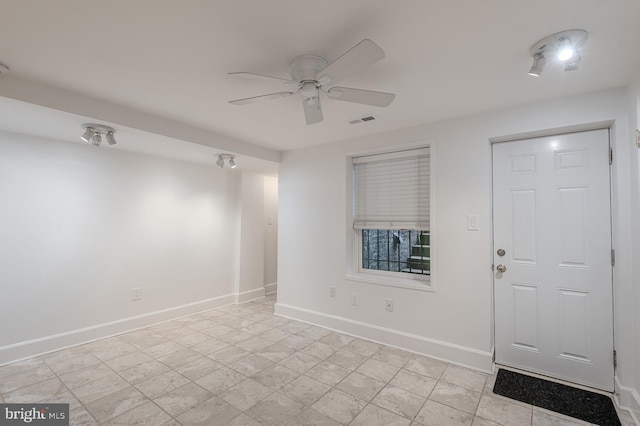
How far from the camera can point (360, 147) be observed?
353 centimetres

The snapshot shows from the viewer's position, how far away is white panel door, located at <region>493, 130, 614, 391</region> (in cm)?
237

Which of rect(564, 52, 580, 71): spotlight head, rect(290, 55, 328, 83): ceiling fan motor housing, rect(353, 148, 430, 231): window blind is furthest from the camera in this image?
rect(353, 148, 430, 231): window blind

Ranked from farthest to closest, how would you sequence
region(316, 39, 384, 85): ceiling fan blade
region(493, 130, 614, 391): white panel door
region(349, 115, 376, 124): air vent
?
1. region(349, 115, 376, 124): air vent
2. region(493, 130, 614, 391): white panel door
3. region(316, 39, 384, 85): ceiling fan blade

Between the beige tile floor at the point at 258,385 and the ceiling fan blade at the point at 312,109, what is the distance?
6.96ft

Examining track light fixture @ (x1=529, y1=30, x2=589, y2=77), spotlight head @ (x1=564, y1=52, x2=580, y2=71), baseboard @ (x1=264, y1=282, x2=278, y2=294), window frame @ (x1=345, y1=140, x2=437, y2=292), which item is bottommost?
baseboard @ (x1=264, y1=282, x2=278, y2=294)

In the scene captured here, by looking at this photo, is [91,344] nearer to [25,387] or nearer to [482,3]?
[25,387]

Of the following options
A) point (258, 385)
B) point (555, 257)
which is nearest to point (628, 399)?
point (555, 257)

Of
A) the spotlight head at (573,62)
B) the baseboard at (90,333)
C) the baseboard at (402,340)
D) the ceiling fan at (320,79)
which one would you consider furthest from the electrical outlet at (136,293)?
the spotlight head at (573,62)

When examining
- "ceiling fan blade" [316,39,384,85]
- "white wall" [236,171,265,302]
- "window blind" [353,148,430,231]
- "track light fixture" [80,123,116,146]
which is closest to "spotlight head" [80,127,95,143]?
"track light fixture" [80,123,116,146]

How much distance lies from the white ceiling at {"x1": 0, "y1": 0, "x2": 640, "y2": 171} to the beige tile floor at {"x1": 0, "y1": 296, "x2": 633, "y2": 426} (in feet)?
7.23

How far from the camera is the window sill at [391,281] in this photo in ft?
10.1

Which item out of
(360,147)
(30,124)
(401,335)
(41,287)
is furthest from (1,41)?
(401,335)

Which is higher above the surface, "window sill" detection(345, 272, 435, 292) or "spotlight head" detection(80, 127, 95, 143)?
"spotlight head" detection(80, 127, 95, 143)

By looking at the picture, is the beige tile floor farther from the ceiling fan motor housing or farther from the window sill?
the ceiling fan motor housing
